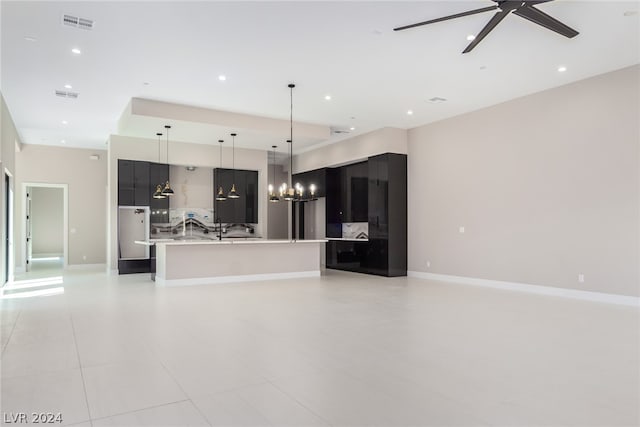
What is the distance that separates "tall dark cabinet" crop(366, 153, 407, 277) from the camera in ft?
30.4

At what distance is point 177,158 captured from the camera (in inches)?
408

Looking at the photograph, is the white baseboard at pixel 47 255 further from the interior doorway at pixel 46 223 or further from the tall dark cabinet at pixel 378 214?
the tall dark cabinet at pixel 378 214

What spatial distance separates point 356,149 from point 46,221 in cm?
1268

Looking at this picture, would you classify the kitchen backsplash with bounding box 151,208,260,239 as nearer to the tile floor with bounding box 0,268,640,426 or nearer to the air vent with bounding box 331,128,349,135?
the air vent with bounding box 331,128,349,135

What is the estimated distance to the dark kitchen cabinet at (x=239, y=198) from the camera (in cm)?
1105

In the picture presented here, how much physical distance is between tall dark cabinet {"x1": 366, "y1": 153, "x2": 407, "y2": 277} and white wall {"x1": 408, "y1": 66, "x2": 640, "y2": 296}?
381mm

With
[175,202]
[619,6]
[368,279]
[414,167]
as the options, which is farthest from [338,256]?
[619,6]

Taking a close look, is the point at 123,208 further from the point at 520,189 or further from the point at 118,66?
the point at 520,189

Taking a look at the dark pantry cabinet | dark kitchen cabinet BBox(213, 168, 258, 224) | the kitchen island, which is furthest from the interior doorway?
the kitchen island

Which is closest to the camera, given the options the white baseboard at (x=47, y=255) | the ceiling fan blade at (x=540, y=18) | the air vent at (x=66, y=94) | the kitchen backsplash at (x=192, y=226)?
the ceiling fan blade at (x=540, y=18)

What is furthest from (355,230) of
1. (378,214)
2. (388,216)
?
(388,216)

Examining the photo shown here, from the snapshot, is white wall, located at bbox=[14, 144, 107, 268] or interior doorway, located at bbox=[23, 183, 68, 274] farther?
interior doorway, located at bbox=[23, 183, 68, 274]

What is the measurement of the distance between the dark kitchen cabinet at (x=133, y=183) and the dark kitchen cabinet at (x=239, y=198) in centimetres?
173

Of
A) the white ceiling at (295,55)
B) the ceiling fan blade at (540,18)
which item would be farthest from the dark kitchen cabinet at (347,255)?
the ceiling fan blade at (540,18)
